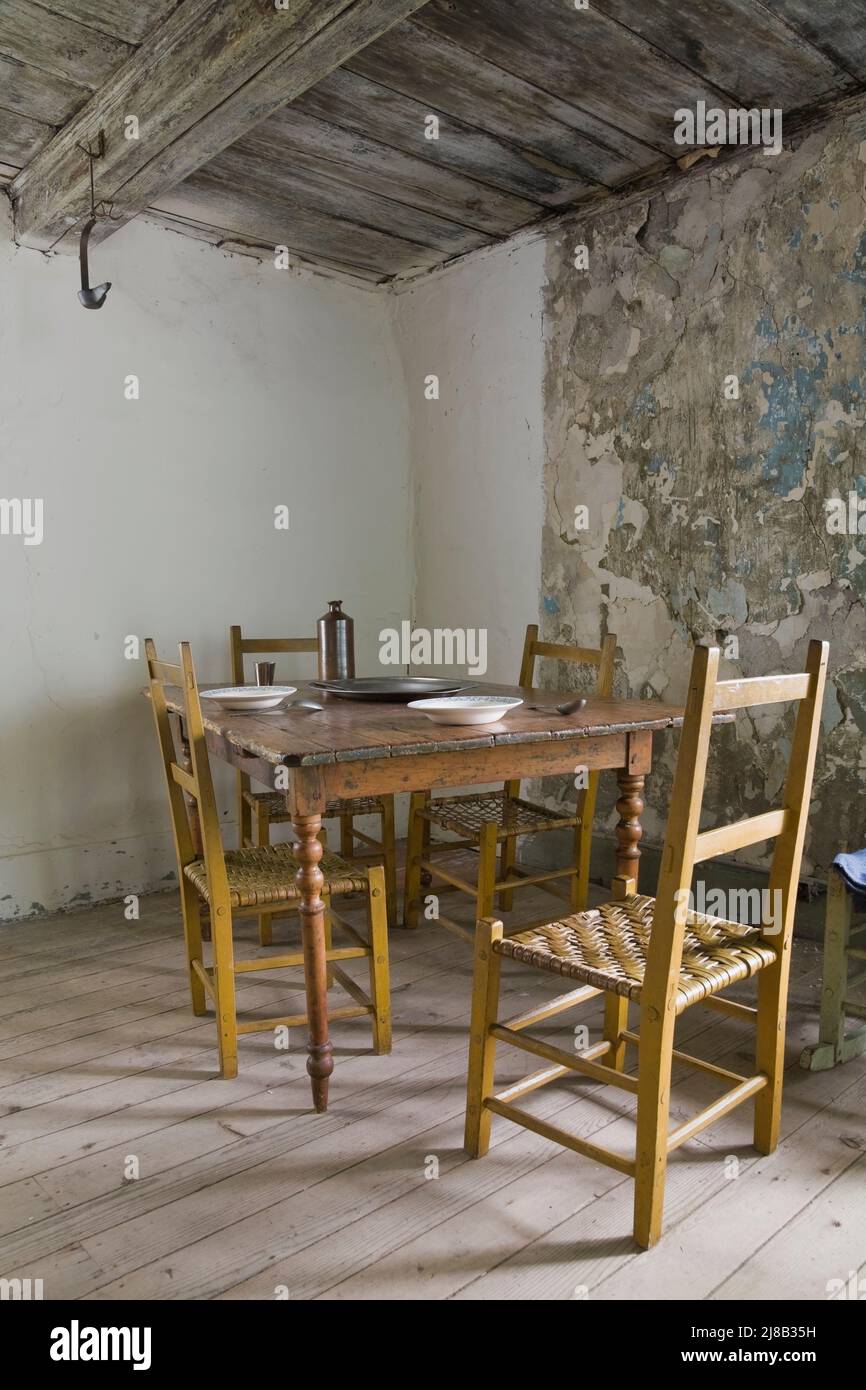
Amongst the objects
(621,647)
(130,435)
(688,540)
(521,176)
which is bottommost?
(621,647)

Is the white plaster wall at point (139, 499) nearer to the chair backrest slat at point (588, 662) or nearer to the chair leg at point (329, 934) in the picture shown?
the chair backrest slat at point (588, 662)

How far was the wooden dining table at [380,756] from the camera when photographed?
182 centimetres

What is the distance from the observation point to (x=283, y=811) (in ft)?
10.2

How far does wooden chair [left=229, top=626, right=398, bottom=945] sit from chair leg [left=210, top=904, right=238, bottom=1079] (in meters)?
0.79

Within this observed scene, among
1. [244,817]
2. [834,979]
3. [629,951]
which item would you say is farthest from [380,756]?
[244,817]

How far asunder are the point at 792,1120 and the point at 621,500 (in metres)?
2.21

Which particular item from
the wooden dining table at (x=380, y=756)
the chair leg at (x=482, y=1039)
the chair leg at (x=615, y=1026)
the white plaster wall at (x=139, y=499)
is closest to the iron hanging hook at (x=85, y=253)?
the white plaster wall at (x=139, y=499)

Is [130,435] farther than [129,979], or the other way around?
[130,435]

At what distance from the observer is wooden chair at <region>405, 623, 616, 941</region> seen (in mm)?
2711

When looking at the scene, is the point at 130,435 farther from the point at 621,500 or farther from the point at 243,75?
the point at 621,500

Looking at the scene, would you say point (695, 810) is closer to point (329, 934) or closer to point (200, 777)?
point (200, 777)
